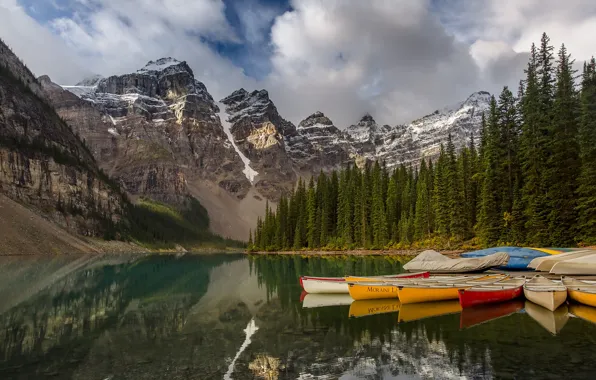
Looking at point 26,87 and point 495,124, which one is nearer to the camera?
point 495,124

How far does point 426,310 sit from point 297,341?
27.2 ft

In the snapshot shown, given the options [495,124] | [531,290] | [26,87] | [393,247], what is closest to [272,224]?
[393,247]

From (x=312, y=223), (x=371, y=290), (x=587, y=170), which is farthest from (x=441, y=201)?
(x=371, y=290)

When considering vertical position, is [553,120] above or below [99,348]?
above

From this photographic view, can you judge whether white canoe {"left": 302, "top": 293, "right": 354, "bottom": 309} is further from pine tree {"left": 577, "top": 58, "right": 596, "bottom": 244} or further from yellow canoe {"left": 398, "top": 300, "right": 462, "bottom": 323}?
pine tree {"left": 577, "top": 58, "right": 596, "bottom": 244}

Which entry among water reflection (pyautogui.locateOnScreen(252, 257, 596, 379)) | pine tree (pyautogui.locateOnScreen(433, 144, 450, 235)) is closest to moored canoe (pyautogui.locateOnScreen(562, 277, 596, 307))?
water reflection (pyautogui.locateOnScreen(252, 257, 596, 379))

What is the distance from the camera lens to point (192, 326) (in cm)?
1969

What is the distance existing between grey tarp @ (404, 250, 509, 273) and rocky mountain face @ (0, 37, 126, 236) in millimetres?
148809

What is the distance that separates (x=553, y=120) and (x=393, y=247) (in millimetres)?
44383

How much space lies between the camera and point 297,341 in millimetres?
16172

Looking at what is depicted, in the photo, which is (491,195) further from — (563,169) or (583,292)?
(583,292)

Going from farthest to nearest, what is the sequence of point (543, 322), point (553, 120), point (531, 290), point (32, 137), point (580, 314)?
point (32, 137) < point (553, 120) < point (531, 290) < point (580, 314) < point (543, 322)

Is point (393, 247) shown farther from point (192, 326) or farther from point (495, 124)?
point (192, 326)

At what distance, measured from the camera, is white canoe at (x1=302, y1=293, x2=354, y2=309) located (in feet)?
80.8
